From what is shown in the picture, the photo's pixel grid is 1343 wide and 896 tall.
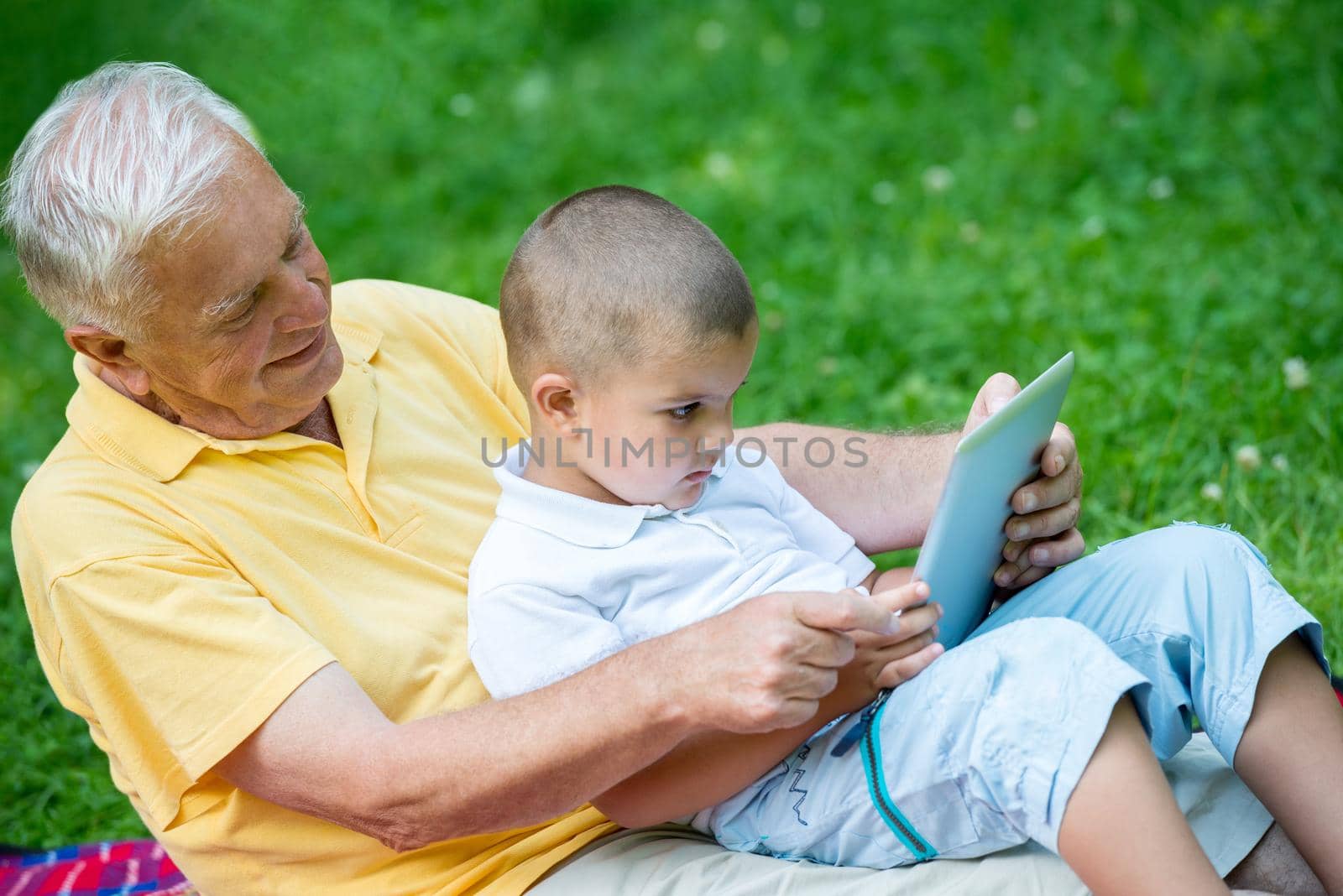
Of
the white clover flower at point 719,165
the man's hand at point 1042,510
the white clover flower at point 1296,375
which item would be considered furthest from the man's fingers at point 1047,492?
the white clover flower at point 719,165

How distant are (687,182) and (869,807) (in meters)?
3.67

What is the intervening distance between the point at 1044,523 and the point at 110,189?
145 cm

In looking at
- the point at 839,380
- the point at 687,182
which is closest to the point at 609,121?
the point at 687,182

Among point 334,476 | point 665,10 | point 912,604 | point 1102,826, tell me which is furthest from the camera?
point 665,10

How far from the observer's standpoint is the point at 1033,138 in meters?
4.95

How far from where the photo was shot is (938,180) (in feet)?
16.0

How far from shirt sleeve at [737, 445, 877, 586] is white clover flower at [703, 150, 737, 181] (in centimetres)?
303

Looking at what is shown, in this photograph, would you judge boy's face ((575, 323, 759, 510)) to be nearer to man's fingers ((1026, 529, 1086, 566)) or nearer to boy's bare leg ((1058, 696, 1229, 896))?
man's fingers ((1026, 529, 1086, 566))

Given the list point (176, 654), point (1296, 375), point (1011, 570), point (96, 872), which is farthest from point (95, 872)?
point (1296, 375)

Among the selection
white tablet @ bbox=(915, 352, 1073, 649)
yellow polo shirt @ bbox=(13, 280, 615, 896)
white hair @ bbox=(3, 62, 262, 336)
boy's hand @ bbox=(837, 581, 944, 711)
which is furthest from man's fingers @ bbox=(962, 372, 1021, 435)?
white hair @ bbox=(3, 62, 262, 336)

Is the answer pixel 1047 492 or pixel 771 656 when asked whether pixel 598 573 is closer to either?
pixel 771 656

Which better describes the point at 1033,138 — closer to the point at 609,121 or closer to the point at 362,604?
the point at 609,121

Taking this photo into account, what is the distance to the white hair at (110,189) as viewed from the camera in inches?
74.1

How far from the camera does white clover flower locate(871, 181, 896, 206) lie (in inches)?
192
